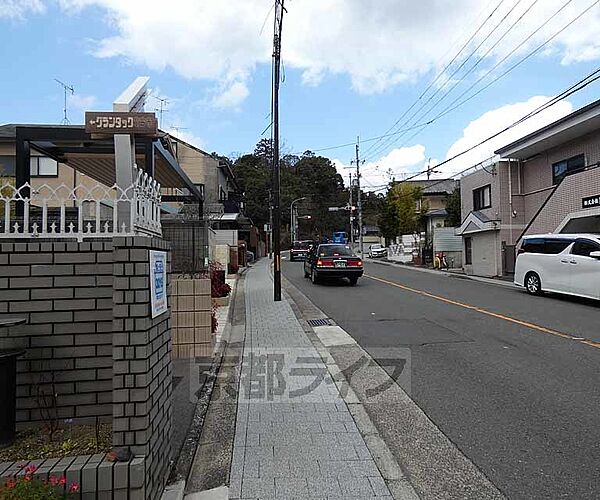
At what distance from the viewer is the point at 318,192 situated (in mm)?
72812

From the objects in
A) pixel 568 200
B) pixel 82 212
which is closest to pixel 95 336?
pixel 82 212

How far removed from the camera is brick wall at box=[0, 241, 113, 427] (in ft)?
11.6

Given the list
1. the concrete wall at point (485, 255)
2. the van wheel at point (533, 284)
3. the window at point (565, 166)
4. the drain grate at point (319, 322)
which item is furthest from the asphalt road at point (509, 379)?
the concrete wall at point (485, 255)

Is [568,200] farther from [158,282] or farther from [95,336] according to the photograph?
[95,336]

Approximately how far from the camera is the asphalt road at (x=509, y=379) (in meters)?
4.06

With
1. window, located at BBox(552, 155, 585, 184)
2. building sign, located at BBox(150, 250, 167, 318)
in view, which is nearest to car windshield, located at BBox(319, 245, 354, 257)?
window, located at BBox(552, 155, 585, 184)

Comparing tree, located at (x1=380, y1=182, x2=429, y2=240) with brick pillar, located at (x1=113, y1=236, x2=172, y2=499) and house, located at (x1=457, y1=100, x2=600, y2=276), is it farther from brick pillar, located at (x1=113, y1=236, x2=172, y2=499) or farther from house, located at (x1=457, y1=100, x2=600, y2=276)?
brick pillar, located at (x1=113, y1=236, x2=172, y2=499)

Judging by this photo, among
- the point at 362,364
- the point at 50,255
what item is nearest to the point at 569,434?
the point at 362,364

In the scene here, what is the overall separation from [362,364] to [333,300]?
823 centimetres

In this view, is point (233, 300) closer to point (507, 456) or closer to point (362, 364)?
point (362, 364)

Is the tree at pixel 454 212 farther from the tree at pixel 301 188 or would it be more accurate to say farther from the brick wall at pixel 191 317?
the brick wall at pixel 191 317

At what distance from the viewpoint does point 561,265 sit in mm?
15359

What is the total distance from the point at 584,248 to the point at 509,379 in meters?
9.78

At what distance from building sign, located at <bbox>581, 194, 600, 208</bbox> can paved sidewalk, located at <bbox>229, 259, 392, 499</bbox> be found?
49.0 ft
